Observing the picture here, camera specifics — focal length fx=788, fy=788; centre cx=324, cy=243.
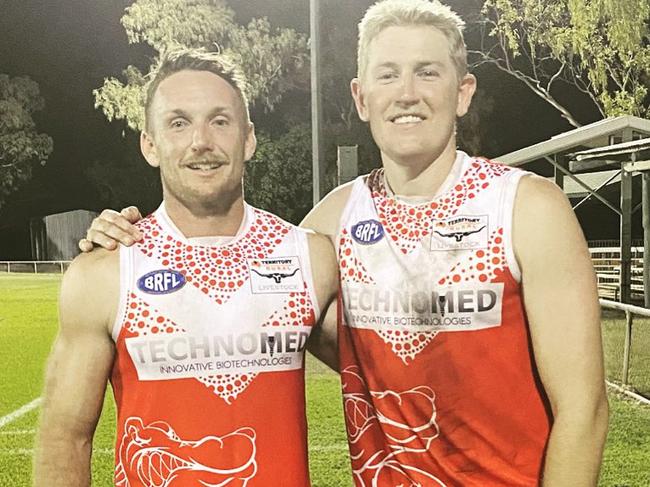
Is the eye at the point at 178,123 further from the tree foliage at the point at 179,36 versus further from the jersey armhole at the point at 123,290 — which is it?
the tree foliage at the point at 179,36

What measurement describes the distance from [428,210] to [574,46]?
37.0 feet

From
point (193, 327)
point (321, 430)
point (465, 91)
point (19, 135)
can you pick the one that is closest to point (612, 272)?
point (321, 430)

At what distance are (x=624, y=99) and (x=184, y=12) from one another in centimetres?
910

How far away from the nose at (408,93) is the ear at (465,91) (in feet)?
0.48

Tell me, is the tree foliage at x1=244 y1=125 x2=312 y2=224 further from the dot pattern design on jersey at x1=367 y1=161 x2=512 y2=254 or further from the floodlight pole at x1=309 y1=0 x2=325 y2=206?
the dot pattern design on jersey at x1=367 y1=161 x2=512 y2=254

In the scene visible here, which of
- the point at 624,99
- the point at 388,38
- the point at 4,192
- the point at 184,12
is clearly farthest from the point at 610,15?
the point at 388,38

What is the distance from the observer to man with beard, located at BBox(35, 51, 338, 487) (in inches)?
76.2

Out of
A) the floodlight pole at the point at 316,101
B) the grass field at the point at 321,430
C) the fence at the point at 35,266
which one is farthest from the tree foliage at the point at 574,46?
the floodlight pole at the point at 316,101

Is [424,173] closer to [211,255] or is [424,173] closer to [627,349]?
[211,255]

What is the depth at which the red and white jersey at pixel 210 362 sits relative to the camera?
1931mm

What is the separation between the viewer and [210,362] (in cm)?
199

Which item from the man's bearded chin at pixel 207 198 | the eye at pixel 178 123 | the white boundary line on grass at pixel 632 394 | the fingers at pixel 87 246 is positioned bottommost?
the white boundary line on grass at pixel 632 394

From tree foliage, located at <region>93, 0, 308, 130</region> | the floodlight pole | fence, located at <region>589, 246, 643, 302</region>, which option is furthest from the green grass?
the floodlight pole

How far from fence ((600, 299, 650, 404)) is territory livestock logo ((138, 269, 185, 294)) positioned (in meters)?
3.98
